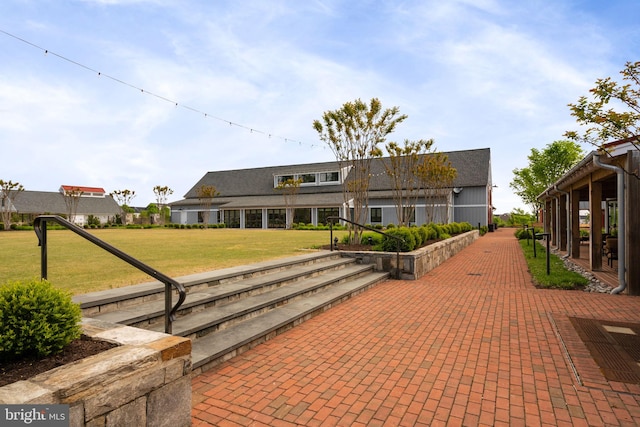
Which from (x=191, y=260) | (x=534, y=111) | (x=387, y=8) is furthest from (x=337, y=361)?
(x=534, y=111)

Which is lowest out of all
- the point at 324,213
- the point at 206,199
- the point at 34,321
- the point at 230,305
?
the point at 230,305

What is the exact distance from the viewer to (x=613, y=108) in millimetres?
4828

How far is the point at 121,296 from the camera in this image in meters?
4.50

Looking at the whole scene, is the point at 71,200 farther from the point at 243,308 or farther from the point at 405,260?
the point at 243,308

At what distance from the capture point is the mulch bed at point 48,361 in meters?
2.21

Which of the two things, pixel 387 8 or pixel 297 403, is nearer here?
pixel 297 403

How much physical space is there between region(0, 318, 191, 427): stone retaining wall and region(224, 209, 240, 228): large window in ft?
123

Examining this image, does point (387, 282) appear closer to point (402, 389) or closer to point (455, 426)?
point (402, 389)

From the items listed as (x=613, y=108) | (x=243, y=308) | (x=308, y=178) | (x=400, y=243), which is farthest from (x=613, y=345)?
(x=308, y=178)

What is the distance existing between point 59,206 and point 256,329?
61344 mm

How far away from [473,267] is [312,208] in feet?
78.4

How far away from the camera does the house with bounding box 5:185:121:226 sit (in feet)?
156

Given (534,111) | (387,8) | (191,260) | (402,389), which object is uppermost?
(387,8)

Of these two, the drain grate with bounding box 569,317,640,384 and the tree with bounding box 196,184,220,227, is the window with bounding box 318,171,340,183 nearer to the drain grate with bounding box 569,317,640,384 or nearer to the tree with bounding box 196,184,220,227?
the tree with bounding box 196,184,220,227
